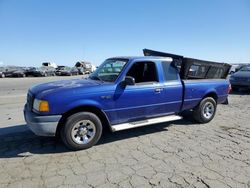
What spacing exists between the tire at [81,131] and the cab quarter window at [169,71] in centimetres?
207

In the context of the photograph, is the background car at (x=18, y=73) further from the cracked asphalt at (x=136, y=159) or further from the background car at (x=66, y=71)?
the cracked asphalt at (x=136, y=159)

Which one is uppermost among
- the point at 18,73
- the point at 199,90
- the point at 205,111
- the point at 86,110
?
the point at 199,90

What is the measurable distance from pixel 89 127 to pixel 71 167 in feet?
3.17

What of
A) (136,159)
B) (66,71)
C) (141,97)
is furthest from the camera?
(66,71)

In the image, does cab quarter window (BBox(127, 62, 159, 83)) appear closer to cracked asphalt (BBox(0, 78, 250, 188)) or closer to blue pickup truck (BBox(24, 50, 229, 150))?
blue pickup truck (BBox(24, 50, 229, 150))

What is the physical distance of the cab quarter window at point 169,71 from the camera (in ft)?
18.5

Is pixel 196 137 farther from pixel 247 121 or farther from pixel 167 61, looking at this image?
pixel 247 121

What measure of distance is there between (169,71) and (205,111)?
1752 mm

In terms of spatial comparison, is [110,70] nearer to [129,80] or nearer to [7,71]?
[129,80]

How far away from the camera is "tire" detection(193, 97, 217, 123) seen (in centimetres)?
637

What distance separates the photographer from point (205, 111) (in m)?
6.55

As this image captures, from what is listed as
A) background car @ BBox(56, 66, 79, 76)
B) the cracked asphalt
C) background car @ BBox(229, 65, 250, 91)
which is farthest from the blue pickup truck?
background car @ BBox(56, 66, 79, 76)

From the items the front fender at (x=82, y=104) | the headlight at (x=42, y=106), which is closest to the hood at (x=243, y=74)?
the front fender at (x=82, y=104)

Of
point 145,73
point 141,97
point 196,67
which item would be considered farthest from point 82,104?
point 196,67
